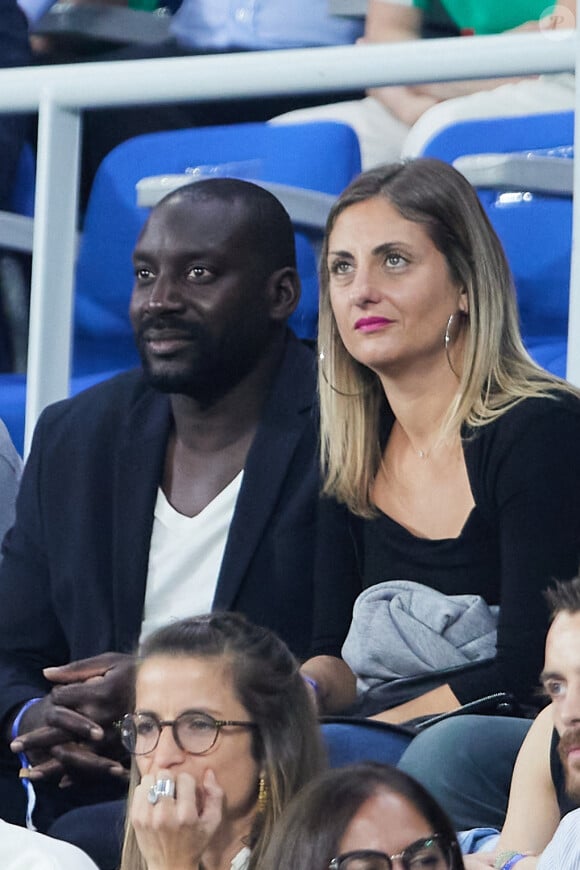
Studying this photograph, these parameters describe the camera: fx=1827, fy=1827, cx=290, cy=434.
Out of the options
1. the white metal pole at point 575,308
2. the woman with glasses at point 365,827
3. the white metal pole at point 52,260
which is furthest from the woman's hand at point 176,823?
the white metal pole at point 52,260

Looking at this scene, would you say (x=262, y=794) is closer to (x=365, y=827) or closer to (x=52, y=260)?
(x=365, y=827)

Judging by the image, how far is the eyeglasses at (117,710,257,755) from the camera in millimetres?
→ 1728

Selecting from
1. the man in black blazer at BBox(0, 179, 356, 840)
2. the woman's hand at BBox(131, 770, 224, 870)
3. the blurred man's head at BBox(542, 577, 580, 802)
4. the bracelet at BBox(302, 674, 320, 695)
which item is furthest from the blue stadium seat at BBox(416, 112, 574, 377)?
the woman's hand at BBox(131, 770, 224, 870)

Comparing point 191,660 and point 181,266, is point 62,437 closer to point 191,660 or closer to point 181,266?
point 181,266

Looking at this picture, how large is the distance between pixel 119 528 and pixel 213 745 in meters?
0.60

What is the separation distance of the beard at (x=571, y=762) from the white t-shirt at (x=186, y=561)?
668mm

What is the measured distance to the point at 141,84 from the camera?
8.19ft

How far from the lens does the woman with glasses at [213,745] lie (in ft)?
5.48

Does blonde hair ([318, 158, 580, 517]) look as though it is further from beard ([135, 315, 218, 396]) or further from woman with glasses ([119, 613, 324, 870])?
woman with glasses ([119, 613, 324, 870])

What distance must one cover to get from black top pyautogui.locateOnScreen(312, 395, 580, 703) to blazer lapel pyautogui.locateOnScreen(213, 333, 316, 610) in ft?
0.62

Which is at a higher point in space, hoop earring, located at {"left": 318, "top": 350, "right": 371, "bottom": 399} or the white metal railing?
the white metal railing

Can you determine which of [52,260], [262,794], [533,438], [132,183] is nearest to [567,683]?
[262,794]

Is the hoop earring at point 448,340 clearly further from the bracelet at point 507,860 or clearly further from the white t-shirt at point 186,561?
the bracelet at point 507,860

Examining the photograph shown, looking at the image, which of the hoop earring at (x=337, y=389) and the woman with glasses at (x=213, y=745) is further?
the hoop earring at (x=337, y=389)
